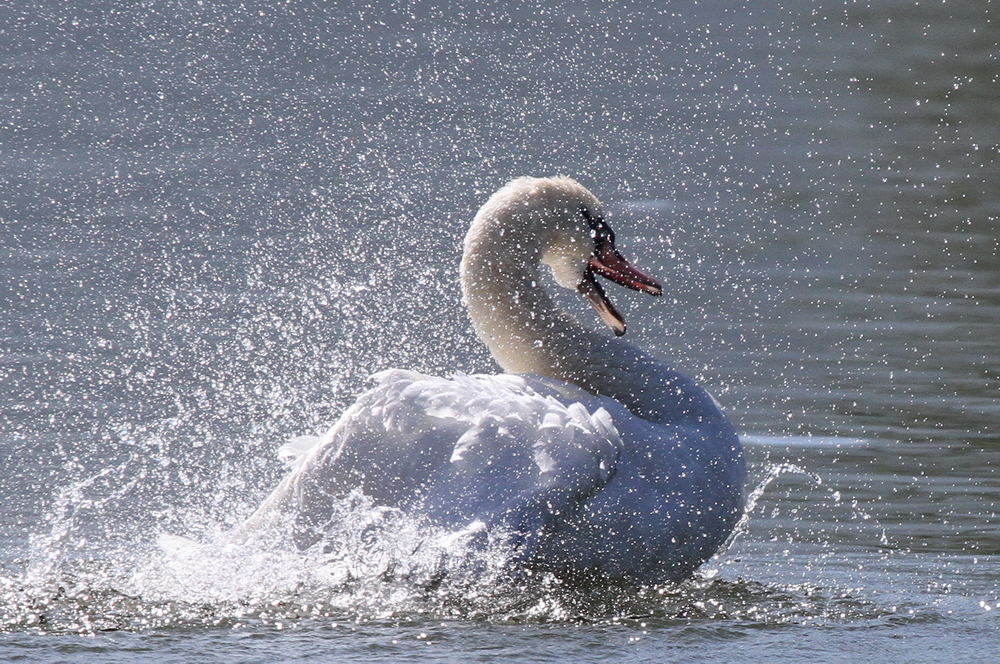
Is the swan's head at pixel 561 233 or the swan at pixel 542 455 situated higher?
the swan's head at pixel 561 233

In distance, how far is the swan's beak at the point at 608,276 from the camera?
636 cm

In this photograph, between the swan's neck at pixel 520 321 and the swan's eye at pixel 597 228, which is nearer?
the swan's neck at pixel 520 321

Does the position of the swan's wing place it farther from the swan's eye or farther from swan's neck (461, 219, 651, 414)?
the swan's eye

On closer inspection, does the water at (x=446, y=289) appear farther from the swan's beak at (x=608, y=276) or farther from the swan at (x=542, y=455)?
the swan's beak at (x=608, y=276)

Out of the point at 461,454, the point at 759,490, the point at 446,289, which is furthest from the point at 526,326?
the point at 446,289

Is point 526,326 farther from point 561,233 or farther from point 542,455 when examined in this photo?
point 542,455

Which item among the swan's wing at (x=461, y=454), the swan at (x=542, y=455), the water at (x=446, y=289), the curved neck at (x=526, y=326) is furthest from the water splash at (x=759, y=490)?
the swan's wing at (x=461, y=454)

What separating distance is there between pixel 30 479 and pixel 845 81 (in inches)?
443

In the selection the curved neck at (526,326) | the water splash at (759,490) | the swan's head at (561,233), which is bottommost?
the water splash at (759,490)

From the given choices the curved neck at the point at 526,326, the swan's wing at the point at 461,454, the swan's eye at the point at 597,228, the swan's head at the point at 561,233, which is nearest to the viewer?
the swan's wing at the point at 461,454

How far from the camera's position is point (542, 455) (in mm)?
5172

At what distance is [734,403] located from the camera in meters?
7.69

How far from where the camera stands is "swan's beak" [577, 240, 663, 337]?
20.9ft

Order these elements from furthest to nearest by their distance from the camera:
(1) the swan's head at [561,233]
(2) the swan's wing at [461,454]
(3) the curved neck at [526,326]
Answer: (1) the swan's head at [561,233] < (3) the curved neck at [526,326] < (2) the swan's wing at [461,454]
